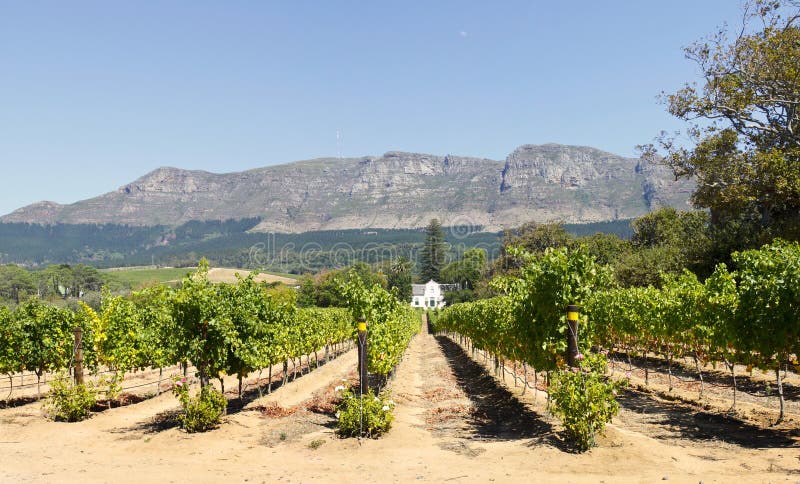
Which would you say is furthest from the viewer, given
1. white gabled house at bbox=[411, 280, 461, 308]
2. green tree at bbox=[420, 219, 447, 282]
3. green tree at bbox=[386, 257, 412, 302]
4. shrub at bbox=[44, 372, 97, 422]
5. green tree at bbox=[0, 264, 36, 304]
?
green tree at bbox=[420, 219, 447, 282]

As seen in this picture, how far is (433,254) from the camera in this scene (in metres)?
162

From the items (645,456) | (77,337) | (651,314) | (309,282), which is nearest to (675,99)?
(651,314)

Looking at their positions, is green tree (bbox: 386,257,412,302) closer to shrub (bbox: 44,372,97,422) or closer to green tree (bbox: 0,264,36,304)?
green tree (bbox: 0,264,36,304)

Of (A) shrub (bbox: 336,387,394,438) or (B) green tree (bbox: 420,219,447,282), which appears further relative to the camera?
(B) green tree (bbox: 420,219,447,282)

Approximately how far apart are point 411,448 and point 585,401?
353 centimetres

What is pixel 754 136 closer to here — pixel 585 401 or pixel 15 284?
pixel 585 401

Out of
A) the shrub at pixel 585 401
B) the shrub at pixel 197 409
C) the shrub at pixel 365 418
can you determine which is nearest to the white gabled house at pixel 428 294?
the shrub at pixel 197 409

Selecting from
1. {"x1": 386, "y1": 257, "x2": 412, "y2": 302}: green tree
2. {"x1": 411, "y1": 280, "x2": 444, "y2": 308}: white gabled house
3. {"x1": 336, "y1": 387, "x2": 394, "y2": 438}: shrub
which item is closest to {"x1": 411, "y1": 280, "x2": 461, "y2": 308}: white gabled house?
{"x1": 411, "y1": 280, "x2": 444, "y2": 308}: white gabled house

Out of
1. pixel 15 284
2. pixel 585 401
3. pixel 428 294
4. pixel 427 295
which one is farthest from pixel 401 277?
pixel 585 401

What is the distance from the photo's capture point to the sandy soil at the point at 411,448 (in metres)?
8.70

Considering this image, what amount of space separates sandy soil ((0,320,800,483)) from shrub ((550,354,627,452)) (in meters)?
0.36

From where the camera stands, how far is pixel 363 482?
8633mm

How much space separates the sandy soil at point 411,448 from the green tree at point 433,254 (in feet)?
474

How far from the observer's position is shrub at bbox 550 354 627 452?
934 centimetres
